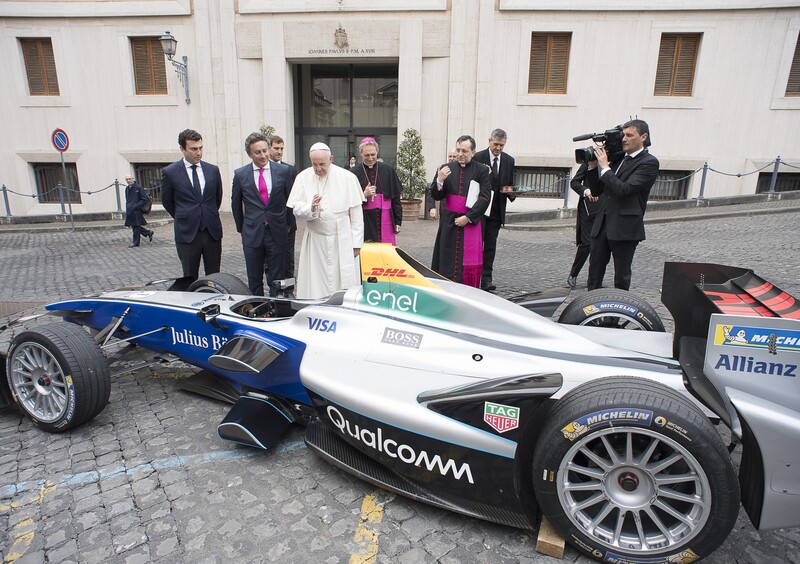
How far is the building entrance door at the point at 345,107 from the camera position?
16.9 m

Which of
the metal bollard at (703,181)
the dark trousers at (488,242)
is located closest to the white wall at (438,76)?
the metal bollard at (703,181)

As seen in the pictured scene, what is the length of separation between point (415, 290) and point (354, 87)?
52.8 feet

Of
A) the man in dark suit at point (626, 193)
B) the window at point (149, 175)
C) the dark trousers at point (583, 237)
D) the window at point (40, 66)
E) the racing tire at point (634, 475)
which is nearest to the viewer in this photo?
the racing tire at point (634, 475)

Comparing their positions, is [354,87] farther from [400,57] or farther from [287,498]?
[287,498]

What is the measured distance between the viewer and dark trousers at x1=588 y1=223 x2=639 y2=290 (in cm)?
492

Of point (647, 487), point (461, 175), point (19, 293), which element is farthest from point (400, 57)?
point (647, 487)

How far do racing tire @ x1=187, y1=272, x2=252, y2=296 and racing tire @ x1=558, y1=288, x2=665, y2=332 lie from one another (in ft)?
9.15

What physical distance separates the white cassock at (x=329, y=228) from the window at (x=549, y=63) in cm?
1204

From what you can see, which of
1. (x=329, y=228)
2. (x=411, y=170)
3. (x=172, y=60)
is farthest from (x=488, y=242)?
(x=172, y=60)

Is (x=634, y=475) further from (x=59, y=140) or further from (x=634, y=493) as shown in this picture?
(x=59, y=140)

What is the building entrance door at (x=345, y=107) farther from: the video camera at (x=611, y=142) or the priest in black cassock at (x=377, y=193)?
the video camera at (x=611, y=142)

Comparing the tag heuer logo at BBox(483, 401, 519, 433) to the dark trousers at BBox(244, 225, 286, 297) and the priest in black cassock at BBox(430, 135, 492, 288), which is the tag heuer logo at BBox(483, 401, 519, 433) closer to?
the priest in black cassock at BBox(430, 135, 492, 288)

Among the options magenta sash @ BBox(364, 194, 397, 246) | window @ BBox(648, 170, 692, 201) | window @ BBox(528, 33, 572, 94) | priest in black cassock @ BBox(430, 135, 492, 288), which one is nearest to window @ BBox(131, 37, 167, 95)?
window @ BBox(528, 33, 572, 94)

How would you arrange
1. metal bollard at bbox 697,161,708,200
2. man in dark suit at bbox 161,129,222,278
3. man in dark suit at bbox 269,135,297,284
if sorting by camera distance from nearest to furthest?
man in dark suit at bbox 161,129,222,278, man in dark suit at bbox 269,135,297,284, metal bollard at bbox 697,161,708,200
